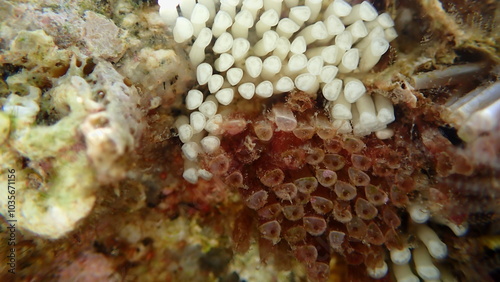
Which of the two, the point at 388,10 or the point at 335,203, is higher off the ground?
the point at 388,10

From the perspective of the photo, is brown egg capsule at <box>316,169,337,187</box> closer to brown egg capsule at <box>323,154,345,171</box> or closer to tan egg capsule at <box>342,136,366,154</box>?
brown egg capsule at <box>323,154,345,171</box>

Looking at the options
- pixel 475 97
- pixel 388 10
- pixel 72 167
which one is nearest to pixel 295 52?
pixel 388 10

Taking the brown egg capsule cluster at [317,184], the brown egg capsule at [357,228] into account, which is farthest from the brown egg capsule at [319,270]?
the brown egg capsule at [357,228]

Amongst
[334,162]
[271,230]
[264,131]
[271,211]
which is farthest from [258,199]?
[334,162]

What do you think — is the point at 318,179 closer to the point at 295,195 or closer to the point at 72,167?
the point at 295,195

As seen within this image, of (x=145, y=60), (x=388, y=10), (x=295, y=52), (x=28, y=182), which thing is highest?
(x=388, y=10)

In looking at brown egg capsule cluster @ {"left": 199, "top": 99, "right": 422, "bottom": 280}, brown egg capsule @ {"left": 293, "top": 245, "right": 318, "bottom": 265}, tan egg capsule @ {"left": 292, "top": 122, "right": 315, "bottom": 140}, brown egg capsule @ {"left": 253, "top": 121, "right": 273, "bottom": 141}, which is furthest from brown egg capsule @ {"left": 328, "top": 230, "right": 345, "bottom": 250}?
brown egg capsule @ {"left": 253, "top": 121, "right": 273, "bottom": 141}

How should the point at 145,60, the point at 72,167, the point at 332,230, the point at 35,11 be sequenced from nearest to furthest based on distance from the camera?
the point at 72,167 → the point at 35,11 → the point at 145,60 → the point at 332,230

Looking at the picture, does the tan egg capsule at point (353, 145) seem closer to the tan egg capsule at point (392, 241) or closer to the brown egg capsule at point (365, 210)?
the brown egg capsule at point (365, 210)
